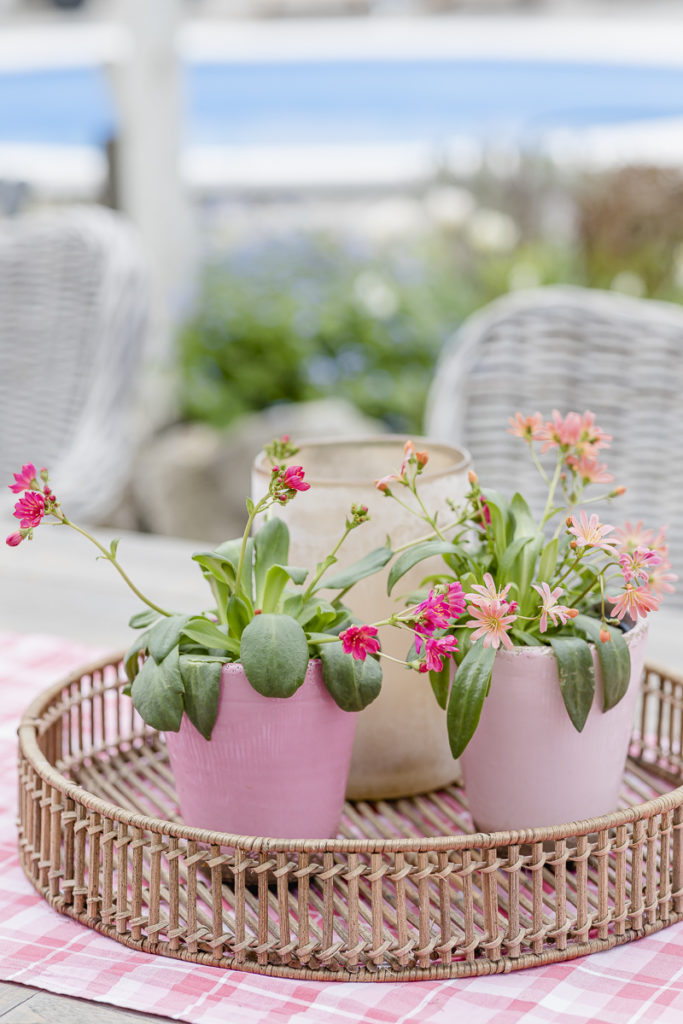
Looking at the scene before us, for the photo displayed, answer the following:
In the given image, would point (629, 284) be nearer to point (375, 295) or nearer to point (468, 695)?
point (375, 295)

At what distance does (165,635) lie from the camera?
0.59 m

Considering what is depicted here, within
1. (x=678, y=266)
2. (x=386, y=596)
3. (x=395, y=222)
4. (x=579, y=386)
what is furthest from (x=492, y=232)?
(x=386, y=596)

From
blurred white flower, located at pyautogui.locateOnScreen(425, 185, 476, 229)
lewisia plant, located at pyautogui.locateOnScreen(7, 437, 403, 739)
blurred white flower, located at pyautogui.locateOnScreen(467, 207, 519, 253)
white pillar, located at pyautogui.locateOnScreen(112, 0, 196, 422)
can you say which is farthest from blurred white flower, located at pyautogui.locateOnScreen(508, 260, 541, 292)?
lewisia plant, located at pyautogui.locateOnScreen(7, 437, 403, 739)

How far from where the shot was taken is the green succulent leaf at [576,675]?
60 cm

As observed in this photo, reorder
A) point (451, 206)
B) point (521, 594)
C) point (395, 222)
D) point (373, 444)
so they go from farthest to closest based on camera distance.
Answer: point (395, 222) → point (451, 206) → point (373, 444) → point (521, 594)

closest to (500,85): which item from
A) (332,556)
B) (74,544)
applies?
(74,544)

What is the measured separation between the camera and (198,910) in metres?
0.57

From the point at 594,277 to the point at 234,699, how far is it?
4134 millimetres

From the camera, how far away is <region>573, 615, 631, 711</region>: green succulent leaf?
0.60 meters

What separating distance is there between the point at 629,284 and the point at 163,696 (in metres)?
3.97

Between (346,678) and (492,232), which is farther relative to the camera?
(492,232)

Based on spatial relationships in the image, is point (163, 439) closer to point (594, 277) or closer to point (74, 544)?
point (594, 277)

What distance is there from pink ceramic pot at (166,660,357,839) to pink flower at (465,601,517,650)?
0.27ft

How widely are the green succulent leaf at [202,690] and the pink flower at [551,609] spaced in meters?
0.16
